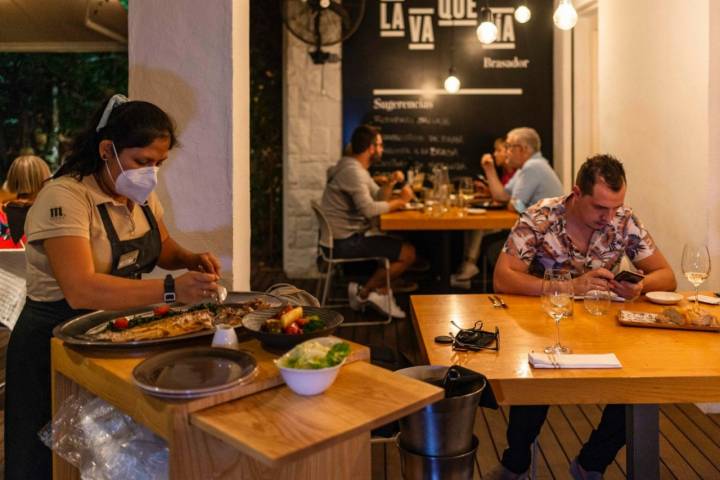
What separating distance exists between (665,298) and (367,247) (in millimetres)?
3080

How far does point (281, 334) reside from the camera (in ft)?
5.41

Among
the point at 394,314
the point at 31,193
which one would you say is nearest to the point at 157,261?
the point at 31,193

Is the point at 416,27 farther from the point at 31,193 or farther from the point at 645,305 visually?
the point at 645,305

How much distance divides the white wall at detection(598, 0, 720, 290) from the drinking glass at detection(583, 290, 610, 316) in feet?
5.34

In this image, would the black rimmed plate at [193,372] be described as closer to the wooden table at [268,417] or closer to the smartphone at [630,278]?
the wooden table at [268,417]

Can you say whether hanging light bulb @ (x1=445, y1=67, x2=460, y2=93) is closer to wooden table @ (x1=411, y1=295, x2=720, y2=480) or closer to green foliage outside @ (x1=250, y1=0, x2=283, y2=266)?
green foliage outside @ (x1=250, y1=0, x2=283, y2=266)

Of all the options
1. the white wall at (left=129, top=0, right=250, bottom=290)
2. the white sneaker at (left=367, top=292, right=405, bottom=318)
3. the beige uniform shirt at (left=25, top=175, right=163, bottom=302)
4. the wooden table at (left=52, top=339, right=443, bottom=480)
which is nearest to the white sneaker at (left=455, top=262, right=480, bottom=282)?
the white sneaker at (left=367, top=292, right=405, bottom=318)

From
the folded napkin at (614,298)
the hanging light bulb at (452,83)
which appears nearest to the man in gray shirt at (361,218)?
the hanging light bulb at (452,83)

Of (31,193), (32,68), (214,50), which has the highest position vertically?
(32,68)

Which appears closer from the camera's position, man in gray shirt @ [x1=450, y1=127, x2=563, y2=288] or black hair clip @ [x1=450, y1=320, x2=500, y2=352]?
black hair clip @ [x1=450, y1=320, x2=500, y2=352]

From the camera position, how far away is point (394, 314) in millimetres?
5629

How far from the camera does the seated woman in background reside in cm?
387

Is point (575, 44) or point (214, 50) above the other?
point (575, 44)

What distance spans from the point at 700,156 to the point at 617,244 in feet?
4.12
